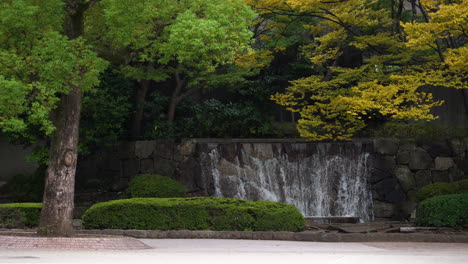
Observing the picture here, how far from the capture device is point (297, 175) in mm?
25469

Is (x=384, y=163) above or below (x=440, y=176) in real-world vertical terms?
above

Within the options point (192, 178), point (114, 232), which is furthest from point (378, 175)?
point (114, 232)

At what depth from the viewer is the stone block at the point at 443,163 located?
25703 millimetres

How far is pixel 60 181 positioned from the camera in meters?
16.0

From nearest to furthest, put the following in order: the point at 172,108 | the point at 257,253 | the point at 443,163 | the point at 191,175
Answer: the point at 257,253
the point at 191,175
the point at 443,163
the point at 172,108

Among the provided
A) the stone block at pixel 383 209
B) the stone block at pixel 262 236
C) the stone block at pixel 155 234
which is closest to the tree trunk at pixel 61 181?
the stone block at pixel 155 234

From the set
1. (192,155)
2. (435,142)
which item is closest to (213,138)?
(192,155)

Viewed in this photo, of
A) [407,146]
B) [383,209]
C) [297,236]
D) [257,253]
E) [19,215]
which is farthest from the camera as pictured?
[407,146]

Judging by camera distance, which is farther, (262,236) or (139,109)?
(139,109)

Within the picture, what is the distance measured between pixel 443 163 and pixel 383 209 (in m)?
3.13

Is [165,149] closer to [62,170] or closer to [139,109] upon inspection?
[139,109]

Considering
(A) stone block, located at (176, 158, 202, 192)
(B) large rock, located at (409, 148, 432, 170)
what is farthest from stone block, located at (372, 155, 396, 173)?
(A) stone block, located at (176, 158, 202, 192)

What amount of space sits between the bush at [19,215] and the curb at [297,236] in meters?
2.61

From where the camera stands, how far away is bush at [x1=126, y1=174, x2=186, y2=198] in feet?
71.3
